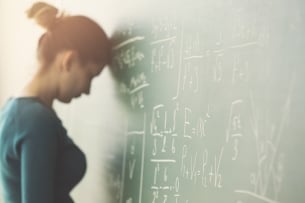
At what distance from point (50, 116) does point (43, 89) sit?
0.33 feet

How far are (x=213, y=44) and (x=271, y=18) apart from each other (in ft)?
0.58

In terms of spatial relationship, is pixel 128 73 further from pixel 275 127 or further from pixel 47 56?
pixel 275 127

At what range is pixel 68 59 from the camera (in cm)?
160

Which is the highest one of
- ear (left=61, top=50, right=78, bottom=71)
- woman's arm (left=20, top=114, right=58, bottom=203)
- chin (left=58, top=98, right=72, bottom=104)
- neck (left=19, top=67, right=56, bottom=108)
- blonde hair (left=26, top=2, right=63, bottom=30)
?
blonde hair (left=26, top=2, right=63, bottom=30)

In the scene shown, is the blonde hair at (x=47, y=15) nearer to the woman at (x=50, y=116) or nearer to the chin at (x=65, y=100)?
the woman at (x=50, y=116)

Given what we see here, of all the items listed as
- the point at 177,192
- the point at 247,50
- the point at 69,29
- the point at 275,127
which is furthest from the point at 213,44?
the point at 69,29

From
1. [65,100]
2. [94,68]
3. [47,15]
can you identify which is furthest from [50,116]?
[47,15]

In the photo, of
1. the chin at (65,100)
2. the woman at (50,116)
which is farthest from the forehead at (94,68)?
the chin at (65,100)

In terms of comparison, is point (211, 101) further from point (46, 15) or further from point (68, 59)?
point (46, 15)

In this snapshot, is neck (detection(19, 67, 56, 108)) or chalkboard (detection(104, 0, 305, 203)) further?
neck (detection(19, 67, 56, 108))

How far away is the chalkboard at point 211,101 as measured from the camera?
1071 millimetres

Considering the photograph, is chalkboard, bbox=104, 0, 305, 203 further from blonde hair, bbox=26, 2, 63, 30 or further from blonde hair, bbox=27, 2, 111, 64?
blonde hair, bbox=26, 2, 63, 30

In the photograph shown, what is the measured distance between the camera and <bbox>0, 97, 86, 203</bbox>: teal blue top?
152 cm

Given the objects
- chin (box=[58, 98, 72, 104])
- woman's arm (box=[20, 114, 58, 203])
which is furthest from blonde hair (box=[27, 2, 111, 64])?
woman's arm (box=[20, 114, 58, 203])
